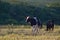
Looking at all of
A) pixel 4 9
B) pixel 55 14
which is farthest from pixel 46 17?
pixel 4 9

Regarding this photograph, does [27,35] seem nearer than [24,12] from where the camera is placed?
Yes

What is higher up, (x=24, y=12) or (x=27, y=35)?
(x=27, y=35)

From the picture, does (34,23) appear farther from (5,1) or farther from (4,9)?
(5,1)

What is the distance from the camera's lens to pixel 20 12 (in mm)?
61688

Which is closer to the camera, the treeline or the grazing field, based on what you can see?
the grazing field

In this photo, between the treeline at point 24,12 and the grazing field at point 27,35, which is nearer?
the grazing field at point 27,35

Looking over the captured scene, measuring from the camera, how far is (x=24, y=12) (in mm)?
61344

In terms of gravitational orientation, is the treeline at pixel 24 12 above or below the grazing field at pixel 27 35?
below

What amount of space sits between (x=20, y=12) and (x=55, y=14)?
6.31 meters

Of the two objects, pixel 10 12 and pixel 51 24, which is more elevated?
pixel 51 24

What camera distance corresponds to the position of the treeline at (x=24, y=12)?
191 ft

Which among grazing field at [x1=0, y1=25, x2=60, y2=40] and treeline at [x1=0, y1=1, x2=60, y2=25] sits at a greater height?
grazing field at [x1=0, y1=25, x2=60, y2=40]

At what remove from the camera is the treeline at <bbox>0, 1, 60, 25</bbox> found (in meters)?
58.2

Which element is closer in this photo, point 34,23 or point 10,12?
point 34,23
